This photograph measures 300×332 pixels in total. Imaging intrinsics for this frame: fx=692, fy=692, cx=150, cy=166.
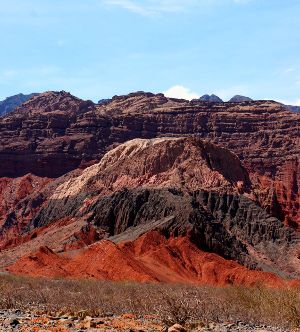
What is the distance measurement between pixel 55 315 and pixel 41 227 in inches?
3490

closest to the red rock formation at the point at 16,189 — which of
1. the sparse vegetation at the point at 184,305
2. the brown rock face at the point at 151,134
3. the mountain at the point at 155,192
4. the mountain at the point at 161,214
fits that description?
the mountain at the point at 155,192

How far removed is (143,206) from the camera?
10888 centimetres

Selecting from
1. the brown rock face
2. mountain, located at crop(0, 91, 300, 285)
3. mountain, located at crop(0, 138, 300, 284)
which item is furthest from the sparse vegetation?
the brown rock face

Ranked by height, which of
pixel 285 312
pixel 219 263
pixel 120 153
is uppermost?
pixel 120 153

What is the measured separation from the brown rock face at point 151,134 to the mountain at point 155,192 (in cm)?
28

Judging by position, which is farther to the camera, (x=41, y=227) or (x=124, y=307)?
(x=41, y=227)

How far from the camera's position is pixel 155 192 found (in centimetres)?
11206

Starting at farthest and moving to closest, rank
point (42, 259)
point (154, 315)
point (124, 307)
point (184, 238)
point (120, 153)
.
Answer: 1. point (120, 153)
2. point (184, 238)
3. point (42, 259)
4. point (124, 307)
5. point (154, 315)

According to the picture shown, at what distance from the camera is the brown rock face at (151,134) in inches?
6781

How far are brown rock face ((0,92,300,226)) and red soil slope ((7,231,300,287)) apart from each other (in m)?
72.9

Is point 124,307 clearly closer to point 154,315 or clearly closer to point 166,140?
point 154,315

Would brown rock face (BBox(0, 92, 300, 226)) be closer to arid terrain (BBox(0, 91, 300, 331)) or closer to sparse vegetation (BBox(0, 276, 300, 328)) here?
arid terrain (BBox(0, 91, 300, 331))

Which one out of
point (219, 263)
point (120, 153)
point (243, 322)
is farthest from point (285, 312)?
point (120, 153)

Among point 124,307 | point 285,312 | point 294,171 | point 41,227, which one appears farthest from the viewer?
point 294,171
